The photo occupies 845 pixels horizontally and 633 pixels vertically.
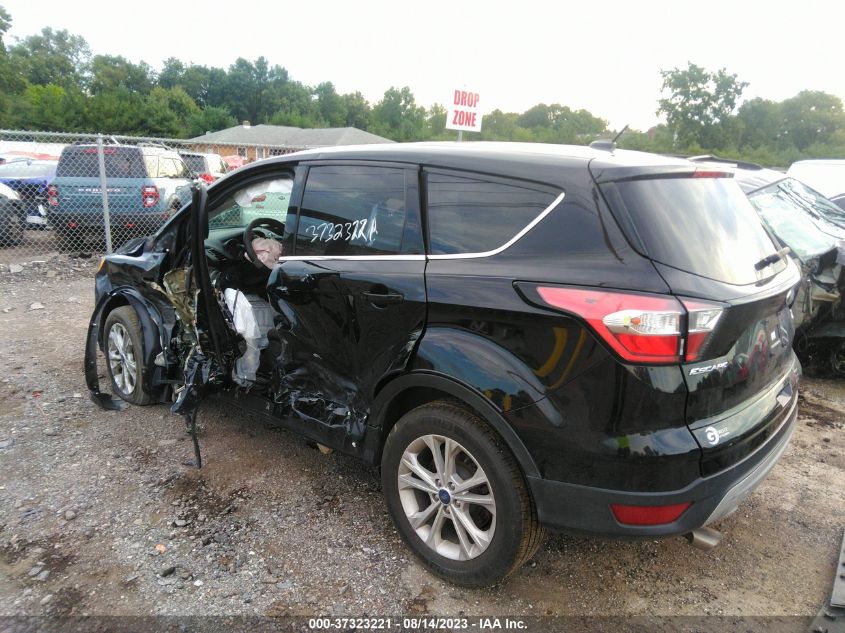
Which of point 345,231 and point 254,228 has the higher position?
point 345,231

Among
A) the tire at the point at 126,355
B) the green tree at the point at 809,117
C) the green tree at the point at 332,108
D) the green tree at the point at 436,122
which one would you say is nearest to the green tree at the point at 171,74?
the green tree at the point at 332,108

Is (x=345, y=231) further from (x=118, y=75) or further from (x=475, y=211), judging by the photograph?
(x=118, y=75)

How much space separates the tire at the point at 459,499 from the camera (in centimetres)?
223

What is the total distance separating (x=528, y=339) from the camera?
209 cm

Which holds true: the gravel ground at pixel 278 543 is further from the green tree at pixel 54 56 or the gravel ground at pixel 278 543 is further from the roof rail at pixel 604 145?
the green tree at pixel 54 56

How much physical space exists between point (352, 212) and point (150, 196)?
28.2 ft

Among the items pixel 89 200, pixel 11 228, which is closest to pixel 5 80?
pixel 11 228

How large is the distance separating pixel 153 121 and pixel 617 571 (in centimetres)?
5574

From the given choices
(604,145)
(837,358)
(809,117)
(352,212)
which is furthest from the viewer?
(809,117)

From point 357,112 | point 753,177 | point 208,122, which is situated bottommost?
point 753,177

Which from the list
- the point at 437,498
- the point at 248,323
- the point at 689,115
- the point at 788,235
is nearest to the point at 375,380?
the point at 437,498

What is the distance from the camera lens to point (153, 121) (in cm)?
4922

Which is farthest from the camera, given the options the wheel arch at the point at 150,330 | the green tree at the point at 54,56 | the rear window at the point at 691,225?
the green tree at the point at 54,56

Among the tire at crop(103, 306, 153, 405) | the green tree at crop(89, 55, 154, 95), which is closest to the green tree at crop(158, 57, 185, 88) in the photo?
the green tree at crop(89, 55, 154, 95)
